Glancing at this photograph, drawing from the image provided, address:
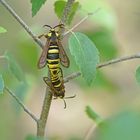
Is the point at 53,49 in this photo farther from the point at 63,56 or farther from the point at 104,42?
the point at 104,42

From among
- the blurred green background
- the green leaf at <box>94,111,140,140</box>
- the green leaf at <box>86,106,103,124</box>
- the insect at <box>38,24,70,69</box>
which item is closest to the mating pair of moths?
the insect at <box>38,24,70,69</box>

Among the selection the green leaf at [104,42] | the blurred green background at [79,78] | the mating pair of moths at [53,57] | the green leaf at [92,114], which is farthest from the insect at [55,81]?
the green leaf at [104,42]

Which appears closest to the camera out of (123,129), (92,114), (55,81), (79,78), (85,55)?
(123,129)

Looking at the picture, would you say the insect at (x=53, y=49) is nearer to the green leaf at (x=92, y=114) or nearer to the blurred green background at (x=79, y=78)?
the green leaf at (x=92, y=114)

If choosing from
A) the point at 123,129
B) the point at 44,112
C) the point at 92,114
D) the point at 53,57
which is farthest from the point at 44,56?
the point at 123,129

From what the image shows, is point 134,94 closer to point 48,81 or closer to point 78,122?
point 78,122

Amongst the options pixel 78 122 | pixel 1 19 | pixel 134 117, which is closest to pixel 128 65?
pixel 78 122

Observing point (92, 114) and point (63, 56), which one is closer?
point (63, 56)
